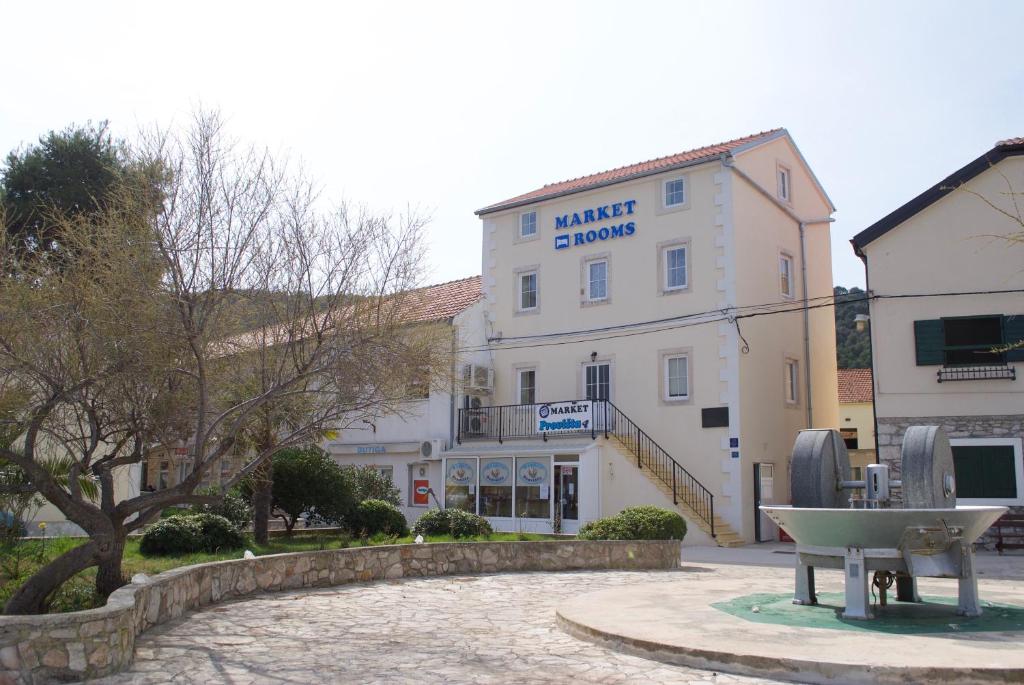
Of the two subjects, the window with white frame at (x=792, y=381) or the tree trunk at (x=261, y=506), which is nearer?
the tree trunk at (x=261, y=506)

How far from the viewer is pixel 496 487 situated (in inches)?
970

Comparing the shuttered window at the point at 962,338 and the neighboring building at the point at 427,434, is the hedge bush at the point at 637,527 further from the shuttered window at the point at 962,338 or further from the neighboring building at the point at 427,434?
the neighboring building at the point at 427,434

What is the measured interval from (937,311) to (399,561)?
Result: 44.1 ft

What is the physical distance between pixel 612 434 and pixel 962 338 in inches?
334

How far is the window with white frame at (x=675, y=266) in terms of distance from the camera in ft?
78.5

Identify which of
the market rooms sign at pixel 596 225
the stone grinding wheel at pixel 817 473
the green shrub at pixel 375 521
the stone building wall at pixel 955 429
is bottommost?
the green shrub at pixel 375 521

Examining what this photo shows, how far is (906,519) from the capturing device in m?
8.41

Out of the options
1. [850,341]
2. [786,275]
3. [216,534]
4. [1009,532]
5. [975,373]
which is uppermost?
[850,341]

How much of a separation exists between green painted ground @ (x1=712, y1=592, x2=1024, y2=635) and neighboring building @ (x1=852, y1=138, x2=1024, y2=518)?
10.4 meters

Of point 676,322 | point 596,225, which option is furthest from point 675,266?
point 596,225

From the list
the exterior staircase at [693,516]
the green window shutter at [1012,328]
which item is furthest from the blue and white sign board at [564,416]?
the green window shutter at [1012,328]

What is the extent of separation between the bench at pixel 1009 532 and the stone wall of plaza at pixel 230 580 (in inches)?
298

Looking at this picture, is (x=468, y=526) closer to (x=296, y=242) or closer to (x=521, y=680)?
(x=296, y=242)

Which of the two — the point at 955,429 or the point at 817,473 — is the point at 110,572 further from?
the point at 955,429
